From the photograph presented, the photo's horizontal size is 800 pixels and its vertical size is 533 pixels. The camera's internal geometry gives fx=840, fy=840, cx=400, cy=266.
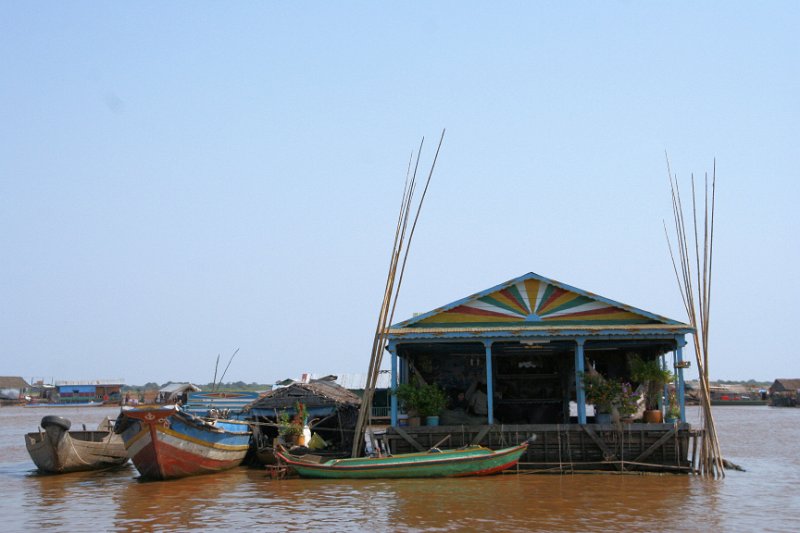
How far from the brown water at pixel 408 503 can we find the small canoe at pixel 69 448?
68 cm

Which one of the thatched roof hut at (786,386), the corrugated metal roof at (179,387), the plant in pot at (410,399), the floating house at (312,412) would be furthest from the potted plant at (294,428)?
the thatched roof hut at (786,386)

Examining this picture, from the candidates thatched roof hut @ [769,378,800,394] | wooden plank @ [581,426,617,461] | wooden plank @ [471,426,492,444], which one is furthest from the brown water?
thatched roof hut @ [769,378,800,394]

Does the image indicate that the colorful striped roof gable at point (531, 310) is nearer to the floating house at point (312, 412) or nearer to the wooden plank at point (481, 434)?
the wooden plank at point (481, 434)

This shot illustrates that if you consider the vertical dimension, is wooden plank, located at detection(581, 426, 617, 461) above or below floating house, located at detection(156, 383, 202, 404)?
below

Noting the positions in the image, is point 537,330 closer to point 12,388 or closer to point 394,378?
point 394,378

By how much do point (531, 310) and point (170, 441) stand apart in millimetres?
8890

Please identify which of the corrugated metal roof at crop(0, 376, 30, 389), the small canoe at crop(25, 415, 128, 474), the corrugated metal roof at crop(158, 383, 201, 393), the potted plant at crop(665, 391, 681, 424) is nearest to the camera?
the potted plant at crop(665, 391, 681, 424)

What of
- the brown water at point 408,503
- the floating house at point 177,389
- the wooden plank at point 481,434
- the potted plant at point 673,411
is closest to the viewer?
the brown water at point 408,503

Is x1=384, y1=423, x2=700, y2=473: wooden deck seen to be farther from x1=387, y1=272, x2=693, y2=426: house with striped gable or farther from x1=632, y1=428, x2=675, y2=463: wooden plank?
x1=387, y1=272, x2=693, y2=426: house with striped gable

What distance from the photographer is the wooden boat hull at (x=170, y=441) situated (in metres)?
18.6

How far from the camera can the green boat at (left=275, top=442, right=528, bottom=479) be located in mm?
18094

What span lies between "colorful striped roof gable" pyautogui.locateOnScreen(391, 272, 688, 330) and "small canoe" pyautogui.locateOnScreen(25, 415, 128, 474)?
8.92 metres

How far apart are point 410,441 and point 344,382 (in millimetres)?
32320

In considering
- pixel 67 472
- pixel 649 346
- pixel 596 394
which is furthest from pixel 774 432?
pixel 67 472
